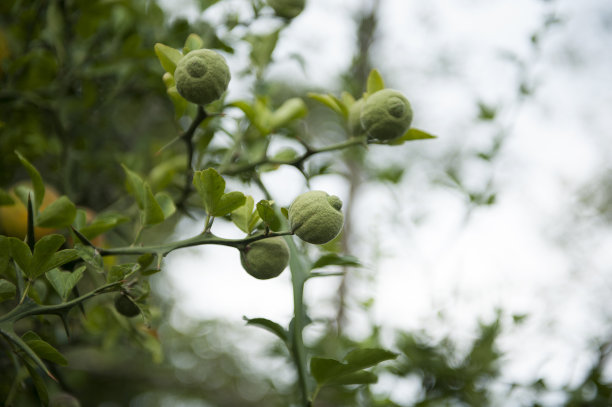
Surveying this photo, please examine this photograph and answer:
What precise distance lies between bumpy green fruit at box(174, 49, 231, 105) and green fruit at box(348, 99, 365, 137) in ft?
0.49

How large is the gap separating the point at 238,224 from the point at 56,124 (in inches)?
20.1

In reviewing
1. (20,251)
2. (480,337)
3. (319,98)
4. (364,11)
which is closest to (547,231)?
(480,337)

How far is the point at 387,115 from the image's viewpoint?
1.57 ft

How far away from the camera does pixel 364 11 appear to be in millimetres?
1364

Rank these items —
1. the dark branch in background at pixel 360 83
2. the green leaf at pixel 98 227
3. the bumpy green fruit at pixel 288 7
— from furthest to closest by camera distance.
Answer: the dark branch in background at pixel 360 83
the bumpy green fruit at pixel 288 7
the green leaf at pixel 98 227

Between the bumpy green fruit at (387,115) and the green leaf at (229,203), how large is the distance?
15 centimetres

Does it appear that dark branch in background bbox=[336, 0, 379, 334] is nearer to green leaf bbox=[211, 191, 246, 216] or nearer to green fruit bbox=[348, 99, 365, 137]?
green fruit bbox=[348, 99, 365, 137]

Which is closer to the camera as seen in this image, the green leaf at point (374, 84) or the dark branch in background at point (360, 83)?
the green leaf at point (374, 84)

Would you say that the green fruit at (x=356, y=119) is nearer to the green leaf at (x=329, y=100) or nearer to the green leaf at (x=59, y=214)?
the green leaf at (x=329, y=100)

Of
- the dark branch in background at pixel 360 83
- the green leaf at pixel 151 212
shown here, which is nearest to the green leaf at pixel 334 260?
the green leaf at pixel 151 212

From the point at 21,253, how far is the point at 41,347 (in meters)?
0.08

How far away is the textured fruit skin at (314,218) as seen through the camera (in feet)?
1.27

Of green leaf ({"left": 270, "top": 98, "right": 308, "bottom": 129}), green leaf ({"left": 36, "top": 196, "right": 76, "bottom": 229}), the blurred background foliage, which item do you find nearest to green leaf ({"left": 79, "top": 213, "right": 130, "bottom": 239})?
green leaf ({"left": 36, "top": 196, "right": 76, "bottom": 229})

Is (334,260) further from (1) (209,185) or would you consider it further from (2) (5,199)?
(2) (5,199)
